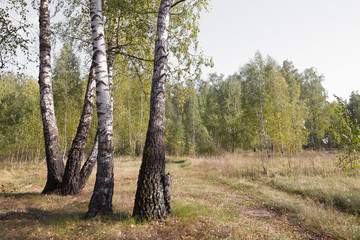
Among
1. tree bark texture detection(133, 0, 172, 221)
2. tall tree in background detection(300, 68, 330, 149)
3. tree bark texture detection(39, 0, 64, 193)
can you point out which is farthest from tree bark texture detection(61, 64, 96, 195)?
tall tree in background detection(300, 68, 330, 149)

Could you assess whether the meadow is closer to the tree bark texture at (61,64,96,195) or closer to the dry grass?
the dry grass

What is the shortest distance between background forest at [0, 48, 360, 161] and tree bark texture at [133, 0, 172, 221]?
1801 millimetres

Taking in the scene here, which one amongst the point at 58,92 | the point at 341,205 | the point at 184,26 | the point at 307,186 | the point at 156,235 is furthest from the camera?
the point at 58,92

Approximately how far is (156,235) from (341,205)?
6748 mm

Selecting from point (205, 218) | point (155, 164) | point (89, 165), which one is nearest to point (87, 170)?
point (89, 165)

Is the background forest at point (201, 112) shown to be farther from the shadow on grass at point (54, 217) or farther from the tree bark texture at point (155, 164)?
the shadow on grass at point (54, 217)

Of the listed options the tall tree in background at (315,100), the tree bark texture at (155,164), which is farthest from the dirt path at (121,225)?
the tall tree in background at (315,100)

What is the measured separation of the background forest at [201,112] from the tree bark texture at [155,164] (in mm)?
1801

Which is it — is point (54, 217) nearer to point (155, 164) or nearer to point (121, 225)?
point (121, 225)

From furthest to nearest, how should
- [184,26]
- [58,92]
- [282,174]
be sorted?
1. [58,92]
2. [282,174]
3. [184,26]

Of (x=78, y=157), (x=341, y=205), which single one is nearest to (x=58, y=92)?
(x=78, y=157)

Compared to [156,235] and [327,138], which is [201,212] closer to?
[156,235]

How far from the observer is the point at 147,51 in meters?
7.49

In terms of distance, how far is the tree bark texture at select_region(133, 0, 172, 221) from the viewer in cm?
385
